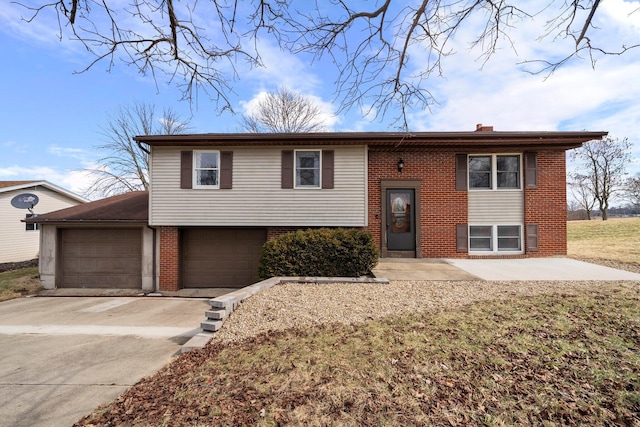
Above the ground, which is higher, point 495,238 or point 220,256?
point 495,238

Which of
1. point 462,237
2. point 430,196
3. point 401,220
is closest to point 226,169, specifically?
point 401,220

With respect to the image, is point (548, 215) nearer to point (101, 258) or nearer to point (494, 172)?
point (494, 172)

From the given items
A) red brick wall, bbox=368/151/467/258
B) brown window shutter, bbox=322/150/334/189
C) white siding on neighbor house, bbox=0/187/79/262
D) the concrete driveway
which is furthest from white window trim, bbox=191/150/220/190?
white siding on neighbor house, bbox=0/187/79/262

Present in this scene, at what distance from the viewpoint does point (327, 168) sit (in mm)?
9422

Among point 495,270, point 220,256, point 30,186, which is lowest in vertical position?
point 495,270

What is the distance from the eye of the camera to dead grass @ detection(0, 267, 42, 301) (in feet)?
28.9

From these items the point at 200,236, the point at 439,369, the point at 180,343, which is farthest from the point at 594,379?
the point at 200,236

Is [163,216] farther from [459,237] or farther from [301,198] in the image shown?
[459,237]

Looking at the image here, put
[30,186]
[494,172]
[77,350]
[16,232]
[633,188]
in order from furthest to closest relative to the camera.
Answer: [633,188] → [30,186] → [16,232] → [494,172] → [77,350]

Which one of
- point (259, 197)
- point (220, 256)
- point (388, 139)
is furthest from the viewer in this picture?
point (220, 256)

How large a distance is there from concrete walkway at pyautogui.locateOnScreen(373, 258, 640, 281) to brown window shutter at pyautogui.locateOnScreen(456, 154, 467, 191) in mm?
2501

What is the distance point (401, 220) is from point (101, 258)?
10.5 metres

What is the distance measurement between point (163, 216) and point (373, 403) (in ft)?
30.0

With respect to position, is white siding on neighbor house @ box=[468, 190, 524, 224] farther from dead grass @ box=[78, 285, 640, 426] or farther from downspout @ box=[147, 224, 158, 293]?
downspout @ box=[147, 224, 158, 293]
